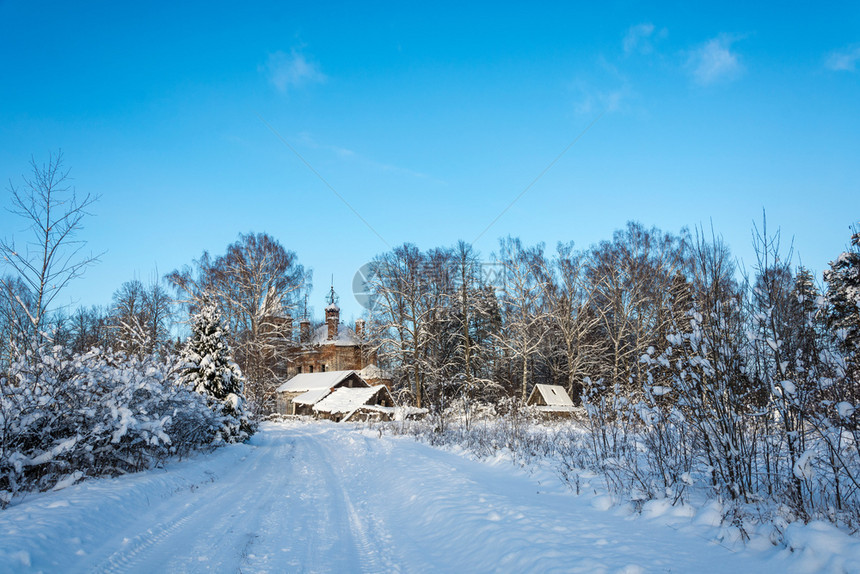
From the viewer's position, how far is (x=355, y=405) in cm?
3209

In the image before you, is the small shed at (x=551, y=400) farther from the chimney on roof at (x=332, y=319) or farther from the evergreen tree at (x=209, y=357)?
the chimney on roof at (x=332, y=319)

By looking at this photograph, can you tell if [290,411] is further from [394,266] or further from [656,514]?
[656,514]

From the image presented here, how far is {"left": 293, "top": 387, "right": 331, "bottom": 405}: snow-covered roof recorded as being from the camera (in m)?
36.8

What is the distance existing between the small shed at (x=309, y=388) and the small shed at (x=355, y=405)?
7.16 feet

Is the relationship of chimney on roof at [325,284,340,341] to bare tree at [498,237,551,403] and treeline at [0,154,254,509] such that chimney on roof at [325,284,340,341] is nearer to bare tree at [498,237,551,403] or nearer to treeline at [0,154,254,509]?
bare tree at [498,237,551,403]

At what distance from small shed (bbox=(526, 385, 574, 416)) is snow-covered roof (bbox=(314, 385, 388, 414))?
35.8ft

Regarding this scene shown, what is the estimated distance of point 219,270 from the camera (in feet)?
96.1

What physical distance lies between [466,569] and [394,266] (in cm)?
2622

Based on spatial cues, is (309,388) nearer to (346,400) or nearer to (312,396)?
(312,396)

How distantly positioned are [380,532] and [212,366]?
12.2 meters

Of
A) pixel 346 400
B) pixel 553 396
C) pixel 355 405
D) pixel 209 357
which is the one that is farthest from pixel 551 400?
pixel 209 357

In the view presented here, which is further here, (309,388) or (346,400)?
(309,388)

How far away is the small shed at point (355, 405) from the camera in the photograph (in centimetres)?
3105

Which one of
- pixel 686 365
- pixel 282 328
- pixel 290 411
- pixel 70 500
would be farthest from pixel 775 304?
pixel 290 411
